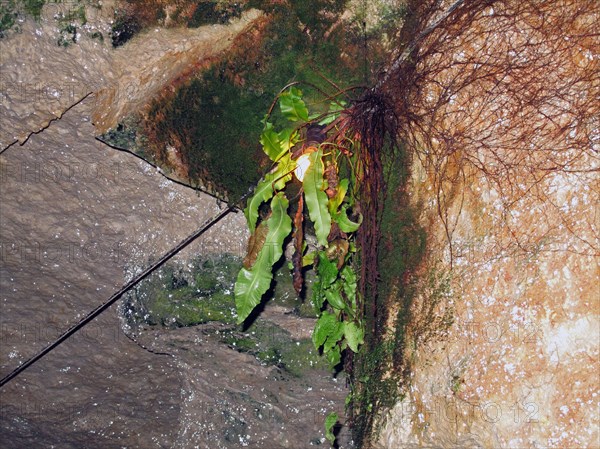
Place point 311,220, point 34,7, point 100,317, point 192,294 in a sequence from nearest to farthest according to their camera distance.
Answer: point 311,220
point 34,7
point 192,294
point 100,317

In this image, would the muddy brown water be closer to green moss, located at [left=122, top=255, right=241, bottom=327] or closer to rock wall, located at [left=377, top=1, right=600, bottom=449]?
green moss, located at [left=122, top=255, right=241, bottom=327]

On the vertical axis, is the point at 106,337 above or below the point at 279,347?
below

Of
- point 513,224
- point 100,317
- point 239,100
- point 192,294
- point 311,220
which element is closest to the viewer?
point 513,224

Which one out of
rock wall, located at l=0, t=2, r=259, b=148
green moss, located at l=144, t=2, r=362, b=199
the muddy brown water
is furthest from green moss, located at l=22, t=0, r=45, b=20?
green moss, located at l=144, t=2, r=362, b=199

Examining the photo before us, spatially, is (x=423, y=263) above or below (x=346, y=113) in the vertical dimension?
below

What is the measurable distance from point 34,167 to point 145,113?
0.79m

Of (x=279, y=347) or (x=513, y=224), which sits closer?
(x=513, y=224)

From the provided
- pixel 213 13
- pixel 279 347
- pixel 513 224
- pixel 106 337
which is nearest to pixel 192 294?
pixel 279 347

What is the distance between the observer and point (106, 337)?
369 cm

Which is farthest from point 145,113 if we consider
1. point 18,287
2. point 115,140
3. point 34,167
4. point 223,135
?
point 18,287

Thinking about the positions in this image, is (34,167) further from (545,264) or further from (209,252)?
(545,264)

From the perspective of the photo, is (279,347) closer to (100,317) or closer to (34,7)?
(100,317)

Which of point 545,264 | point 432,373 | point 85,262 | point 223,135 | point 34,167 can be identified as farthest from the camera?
point 85,262

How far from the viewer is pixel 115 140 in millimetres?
2920
